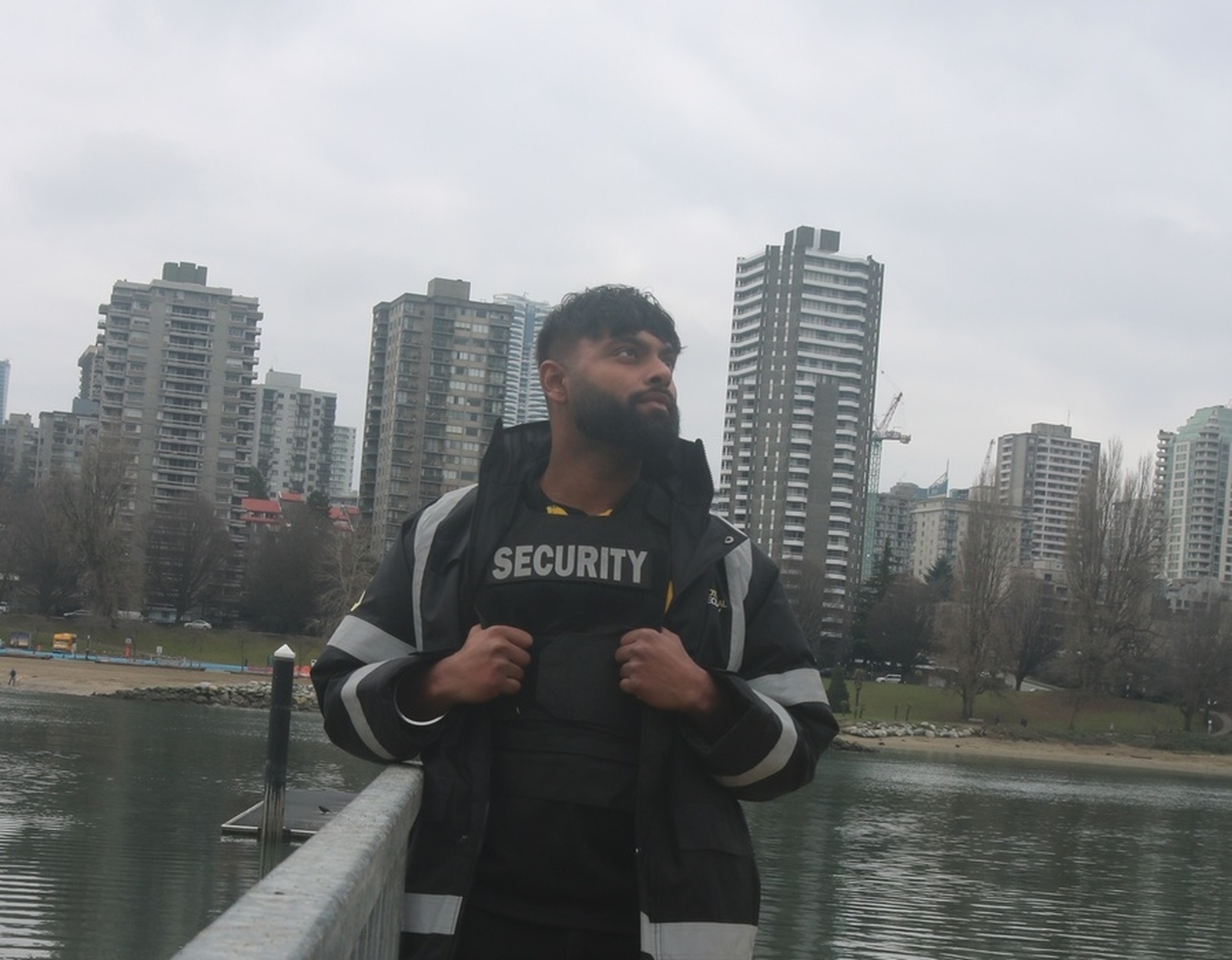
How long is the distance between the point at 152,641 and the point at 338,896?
220 feet

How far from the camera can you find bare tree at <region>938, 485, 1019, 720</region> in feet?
203

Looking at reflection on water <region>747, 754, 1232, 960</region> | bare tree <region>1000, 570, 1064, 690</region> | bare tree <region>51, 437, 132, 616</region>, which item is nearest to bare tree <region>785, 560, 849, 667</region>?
bare tree <region>1000, 570, 1064, 690</region>

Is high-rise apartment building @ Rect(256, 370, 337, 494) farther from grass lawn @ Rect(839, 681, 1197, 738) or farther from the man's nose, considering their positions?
the man's nose

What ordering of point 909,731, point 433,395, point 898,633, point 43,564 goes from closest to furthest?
1. point 909,731
2. point 43,564
3. point 898,633
4. point 433,395

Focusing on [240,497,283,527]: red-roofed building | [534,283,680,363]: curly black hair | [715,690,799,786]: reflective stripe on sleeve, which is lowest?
[715,690,799,786]: reflective stripe on sleeve

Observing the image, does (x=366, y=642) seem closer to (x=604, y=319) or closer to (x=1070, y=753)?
(x=604, y=319)

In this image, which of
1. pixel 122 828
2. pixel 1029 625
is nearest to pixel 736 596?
pixel 122 828

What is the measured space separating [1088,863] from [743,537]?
1741cm

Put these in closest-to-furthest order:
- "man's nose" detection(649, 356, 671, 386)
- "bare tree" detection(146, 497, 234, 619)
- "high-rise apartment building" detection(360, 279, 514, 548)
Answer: "man's nose" detection(649, 356, 671, 386) < "bare tree" detection(146, 497, 234, 619) < "high-rise apartment building" detection(360, 279, 514, 548)

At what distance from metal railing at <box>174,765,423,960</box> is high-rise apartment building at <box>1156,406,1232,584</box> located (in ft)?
508

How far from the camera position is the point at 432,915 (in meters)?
2.63

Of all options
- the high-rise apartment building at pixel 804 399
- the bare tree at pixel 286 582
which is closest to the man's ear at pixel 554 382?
the bare tree at pixel 286 582

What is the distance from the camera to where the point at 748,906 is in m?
2.66

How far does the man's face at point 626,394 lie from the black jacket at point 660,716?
0.10 m
